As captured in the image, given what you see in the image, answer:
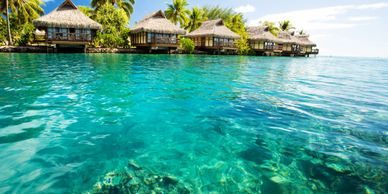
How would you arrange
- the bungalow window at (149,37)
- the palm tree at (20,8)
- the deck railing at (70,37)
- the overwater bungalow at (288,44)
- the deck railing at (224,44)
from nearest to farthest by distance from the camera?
the deck railing at (70,37) → the palm tree at (20,8) → the bungalow window at (149,37) → the deck railing at (224,44) → the overwater bungalow at (288,44)

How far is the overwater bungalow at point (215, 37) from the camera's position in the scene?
3545cm

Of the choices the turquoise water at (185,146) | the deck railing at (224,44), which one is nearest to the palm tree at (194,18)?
the deck railing at (224,44)

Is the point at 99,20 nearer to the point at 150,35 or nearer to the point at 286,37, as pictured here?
the point at 150,35

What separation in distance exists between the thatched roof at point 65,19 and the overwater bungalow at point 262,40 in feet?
95.1

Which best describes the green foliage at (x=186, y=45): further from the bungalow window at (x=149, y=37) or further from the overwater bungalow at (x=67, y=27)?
the overwater bungalow at (x=67, y=27)

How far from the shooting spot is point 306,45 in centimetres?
5203

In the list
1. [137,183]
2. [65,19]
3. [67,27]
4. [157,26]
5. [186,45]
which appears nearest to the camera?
[137,183]

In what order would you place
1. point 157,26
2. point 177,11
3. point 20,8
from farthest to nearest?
point 177,11 → point 157,26 → point 20,8

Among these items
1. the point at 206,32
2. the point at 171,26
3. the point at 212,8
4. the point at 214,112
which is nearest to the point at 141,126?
the point at 214,112

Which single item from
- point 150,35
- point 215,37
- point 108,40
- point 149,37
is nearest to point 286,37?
point 215,37

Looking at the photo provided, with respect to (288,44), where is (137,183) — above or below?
below

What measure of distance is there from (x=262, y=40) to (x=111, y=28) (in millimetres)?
27005

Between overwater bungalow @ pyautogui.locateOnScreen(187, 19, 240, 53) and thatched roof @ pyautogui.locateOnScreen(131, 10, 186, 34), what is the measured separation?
7.03 m

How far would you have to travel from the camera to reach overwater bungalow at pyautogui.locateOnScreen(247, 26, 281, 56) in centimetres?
4207
